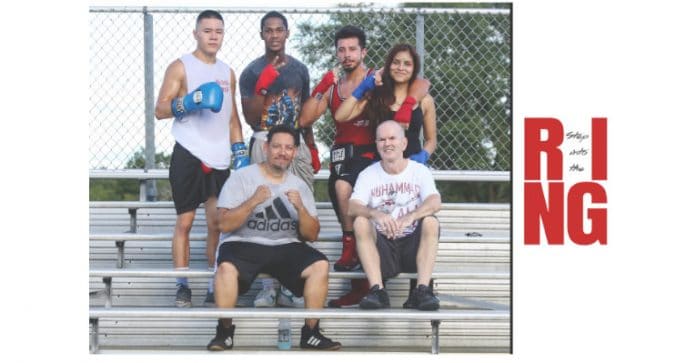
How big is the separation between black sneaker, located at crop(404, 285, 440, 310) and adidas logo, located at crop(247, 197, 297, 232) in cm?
60

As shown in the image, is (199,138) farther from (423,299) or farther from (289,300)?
(423,299)

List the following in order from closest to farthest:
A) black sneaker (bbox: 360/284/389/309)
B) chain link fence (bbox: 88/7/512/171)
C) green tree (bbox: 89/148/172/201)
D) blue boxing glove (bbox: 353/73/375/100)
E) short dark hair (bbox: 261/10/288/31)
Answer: black sneaker (bbox: 360/284/389/309) < blue boxing glove (bbox: 353/73/375/100) < short dark hair (bbox: 261/10/288/31) < chain link fence (bbox: 88/7/512/171) < green tree (bbox: 89/148/172/201)

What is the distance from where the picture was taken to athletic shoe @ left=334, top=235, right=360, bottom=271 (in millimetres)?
4941

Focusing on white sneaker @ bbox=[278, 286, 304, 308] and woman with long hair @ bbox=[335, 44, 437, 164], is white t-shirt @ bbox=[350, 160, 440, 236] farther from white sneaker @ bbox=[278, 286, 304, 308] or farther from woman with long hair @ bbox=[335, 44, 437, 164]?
white sneaker @ bbox=[278, 286, 304, 308]

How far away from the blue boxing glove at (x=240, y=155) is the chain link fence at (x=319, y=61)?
0.44 m

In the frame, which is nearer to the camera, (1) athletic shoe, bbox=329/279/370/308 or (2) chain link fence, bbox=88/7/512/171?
(1) athletic shoe, bbox=329/279/370/308

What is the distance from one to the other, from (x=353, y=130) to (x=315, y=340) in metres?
0.91

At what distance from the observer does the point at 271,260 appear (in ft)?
15.4

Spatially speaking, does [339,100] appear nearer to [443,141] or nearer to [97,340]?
[443,141]

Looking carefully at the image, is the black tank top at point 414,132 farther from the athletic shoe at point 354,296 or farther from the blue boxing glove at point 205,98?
the blue boxing glove at point 205,98

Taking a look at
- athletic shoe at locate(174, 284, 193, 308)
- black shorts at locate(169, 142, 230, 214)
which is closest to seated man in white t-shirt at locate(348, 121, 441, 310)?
black shorts at locate(169, 142, 230, 214)

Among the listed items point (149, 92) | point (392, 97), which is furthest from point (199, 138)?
point (392, 97)
